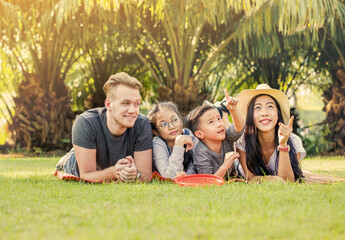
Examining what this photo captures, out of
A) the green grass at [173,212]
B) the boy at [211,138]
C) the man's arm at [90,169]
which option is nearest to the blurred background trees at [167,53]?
the boy at [211,138]

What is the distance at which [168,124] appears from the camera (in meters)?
4.84

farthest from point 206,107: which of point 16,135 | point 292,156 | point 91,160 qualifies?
point 16,135

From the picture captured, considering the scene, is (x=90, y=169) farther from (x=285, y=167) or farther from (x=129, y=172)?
(x=285, y=167)

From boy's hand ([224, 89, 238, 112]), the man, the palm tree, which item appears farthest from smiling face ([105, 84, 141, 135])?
the palm tree

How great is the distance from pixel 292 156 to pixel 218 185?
1.09 m

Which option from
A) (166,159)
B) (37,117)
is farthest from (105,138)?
(37,117)

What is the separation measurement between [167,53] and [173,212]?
9542 millimetres

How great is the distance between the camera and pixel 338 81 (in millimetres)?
11180

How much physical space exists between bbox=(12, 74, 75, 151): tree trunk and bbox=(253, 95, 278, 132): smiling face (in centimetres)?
808

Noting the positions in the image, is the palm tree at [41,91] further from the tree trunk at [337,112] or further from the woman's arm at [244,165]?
the woman's arm at [244,165]

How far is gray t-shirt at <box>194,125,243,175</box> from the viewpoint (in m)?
4.68

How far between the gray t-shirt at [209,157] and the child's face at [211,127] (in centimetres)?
10

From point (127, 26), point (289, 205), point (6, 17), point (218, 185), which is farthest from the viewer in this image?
point (127, 26)

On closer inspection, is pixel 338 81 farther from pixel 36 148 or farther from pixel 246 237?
pixel 246 237
